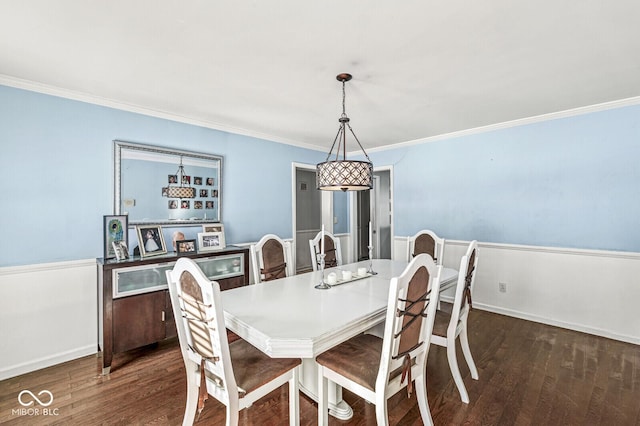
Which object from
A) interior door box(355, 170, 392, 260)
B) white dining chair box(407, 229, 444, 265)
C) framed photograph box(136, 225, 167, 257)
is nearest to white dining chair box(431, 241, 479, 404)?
white dining chair box(407, 229, 444, 265)

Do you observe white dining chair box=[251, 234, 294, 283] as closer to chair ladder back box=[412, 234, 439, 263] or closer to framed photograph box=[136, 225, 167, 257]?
framed photograph box=[136, 225, 167, 257]

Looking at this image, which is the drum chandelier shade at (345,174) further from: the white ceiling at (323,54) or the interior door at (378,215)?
the interior door at (378,215)

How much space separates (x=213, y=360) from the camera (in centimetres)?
141

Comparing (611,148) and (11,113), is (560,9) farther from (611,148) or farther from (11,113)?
(11,113)

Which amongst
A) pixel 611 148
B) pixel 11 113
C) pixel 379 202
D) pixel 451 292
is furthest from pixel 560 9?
pixel 379 202

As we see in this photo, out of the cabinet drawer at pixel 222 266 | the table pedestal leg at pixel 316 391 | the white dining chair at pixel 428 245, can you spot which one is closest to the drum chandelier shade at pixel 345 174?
the table pedestal leg at pixel 316 391

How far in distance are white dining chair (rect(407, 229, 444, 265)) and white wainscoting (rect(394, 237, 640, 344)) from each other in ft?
3.09

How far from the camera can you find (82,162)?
263 cm

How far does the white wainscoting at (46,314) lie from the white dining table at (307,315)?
1571 mm

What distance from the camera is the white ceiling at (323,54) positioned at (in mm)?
1548

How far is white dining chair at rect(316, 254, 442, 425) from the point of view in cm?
141

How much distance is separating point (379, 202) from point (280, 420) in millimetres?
4978

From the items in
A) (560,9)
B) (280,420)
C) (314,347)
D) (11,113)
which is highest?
(560,9)

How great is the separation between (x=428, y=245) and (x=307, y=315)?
208 centimetres
